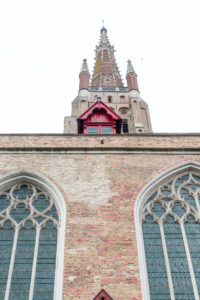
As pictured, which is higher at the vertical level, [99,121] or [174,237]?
[99,121]

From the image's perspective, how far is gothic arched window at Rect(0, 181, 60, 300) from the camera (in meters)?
9.64

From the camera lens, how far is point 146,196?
11625 millimetres

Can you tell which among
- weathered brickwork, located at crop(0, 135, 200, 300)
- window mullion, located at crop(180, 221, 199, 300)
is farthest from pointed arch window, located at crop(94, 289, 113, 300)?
window mullion, located at crop(180, 221, 199, 300)

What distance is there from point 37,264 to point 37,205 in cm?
186

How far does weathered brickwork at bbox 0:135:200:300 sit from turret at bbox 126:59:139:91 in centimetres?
2785

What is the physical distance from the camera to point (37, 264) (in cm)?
1011

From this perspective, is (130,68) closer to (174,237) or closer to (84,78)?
(84,78)

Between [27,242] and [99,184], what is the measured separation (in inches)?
103

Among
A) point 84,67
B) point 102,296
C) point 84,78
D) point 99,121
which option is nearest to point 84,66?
point 84,67

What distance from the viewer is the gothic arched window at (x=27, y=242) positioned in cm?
964

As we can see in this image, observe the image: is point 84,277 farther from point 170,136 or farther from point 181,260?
point 170,136

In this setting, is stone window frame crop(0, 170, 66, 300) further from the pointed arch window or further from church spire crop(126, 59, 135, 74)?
church spire crop(126, 59, 135, 74)

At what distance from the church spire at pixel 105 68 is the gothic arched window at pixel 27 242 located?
32.5 meters

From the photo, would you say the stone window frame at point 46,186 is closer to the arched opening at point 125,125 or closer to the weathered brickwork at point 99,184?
the weathered brickwork at point 99,184
